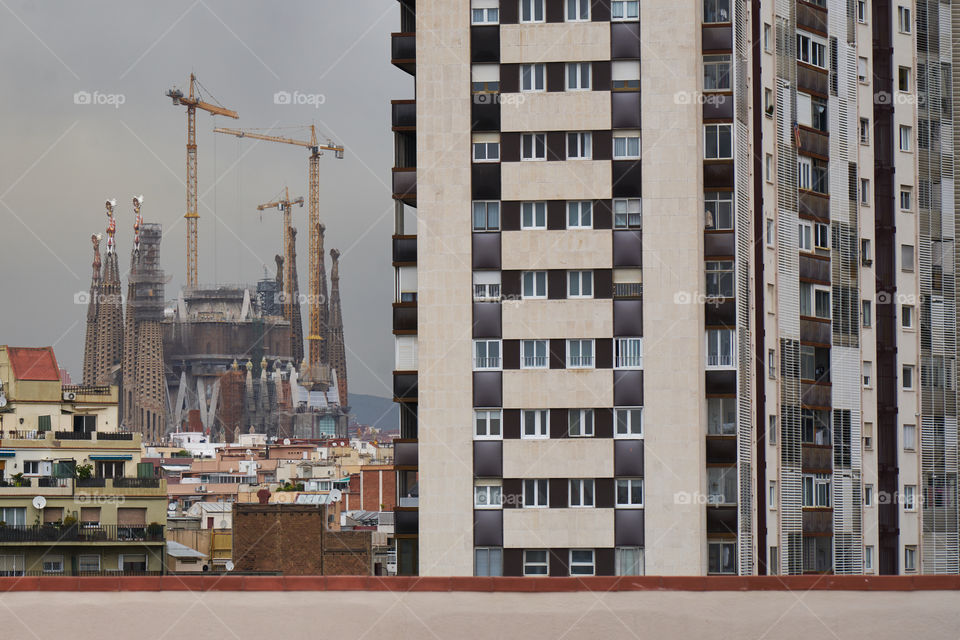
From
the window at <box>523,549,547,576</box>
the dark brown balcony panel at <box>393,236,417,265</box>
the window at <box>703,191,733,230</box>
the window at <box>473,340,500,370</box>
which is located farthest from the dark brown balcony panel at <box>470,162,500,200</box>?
the window at <box>523,549,547,576</box>

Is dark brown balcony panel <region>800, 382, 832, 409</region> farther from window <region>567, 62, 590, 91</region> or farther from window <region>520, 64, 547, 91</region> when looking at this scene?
window <region>520, 64, 547, 91</region>

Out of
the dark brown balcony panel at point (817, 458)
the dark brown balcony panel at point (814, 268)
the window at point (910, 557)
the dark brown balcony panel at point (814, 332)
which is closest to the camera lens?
the dark brown balcony panel at point (817, 458)

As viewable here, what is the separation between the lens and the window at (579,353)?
5050 cm

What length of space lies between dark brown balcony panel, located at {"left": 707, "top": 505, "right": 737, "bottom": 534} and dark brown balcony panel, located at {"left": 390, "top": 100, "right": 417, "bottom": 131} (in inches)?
624

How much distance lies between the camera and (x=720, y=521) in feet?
164

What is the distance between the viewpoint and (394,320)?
172 feet

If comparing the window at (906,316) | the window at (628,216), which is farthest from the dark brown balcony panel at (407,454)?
the window at (906,316)

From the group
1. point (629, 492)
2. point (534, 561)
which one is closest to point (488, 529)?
point (534, 561)

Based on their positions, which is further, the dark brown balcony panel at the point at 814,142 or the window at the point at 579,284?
the dark brown balcony panel at the point at 814,142

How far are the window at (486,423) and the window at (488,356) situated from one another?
1425mm

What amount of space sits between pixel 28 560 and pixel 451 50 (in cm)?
3039

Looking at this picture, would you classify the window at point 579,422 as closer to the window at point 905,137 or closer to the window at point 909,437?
the window at point 909,437

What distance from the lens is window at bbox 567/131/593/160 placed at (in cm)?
5097

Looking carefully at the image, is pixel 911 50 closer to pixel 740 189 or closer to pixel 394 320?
pixel 740 189
